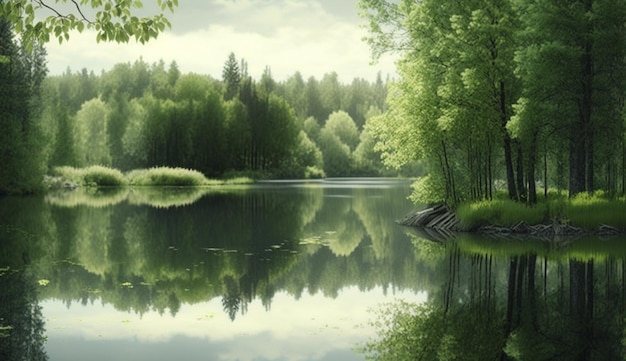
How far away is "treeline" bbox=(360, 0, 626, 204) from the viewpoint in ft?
87.7

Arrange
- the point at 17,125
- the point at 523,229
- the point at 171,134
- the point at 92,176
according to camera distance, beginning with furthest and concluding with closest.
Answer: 1. the point at 171,134
2. the point at 92,176
3. the point at 17,125
4. the point at 523,229

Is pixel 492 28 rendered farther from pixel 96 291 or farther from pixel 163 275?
pixel 96 291

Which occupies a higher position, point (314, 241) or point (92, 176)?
point (92, 176)

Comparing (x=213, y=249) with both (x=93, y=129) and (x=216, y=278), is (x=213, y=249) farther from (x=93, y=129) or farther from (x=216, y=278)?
Answer: (x=93, y=129)

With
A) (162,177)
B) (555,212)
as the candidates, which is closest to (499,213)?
(555,212)

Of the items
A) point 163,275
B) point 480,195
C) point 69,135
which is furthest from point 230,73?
point 163,275

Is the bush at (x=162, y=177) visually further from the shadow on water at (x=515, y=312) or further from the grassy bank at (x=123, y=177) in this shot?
the shadow on water at (x=515, y=312)

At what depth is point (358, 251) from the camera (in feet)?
72.0

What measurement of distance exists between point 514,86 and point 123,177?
2319 inches

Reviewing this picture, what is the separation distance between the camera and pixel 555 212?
2616cm

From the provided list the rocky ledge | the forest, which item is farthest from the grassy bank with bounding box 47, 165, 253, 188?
the rocky ledge

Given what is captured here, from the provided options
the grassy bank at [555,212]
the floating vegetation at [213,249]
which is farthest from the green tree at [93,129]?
the floating vegetation at [213,249]

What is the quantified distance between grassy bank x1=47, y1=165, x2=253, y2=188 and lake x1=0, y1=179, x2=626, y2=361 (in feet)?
173

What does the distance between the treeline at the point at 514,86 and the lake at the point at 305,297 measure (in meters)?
6.09
